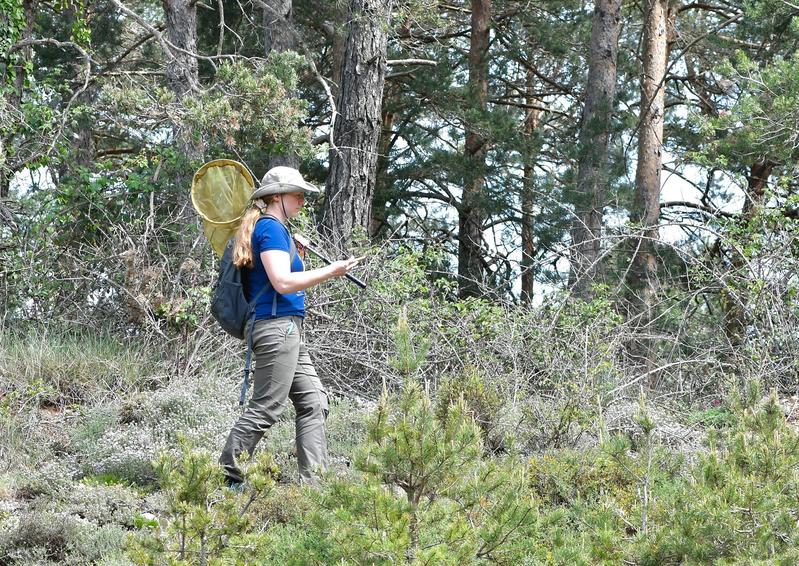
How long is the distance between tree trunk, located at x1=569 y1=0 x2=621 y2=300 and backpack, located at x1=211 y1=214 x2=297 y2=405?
824cm

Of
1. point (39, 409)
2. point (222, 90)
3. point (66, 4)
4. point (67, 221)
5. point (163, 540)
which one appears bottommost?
point (39, 409)

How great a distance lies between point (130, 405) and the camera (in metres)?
7.21

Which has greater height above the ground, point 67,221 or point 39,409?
point 67,221

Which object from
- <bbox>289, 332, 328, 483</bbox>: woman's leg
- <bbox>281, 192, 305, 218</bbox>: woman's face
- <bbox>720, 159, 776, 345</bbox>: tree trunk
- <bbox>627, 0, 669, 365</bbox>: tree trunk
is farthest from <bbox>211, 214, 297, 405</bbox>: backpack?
<bbox>627, 0, 669, 365</bbox>: tree trunk

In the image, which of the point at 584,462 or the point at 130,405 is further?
the point at 130,405

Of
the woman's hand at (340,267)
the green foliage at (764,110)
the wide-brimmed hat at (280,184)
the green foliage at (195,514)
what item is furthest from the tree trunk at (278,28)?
the green foliage at (195,514)

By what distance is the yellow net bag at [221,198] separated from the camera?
533cm

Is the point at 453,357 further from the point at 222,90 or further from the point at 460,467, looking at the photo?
the point at 460,467

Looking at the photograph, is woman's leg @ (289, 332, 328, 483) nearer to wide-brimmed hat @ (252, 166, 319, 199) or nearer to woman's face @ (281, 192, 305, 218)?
woman's face @ (281, 192, 305, 218)

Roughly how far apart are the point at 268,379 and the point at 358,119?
21.6 ft

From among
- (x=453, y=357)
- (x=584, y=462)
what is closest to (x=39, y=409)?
(x=453, y=357)

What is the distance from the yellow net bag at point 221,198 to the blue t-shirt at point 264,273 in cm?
49

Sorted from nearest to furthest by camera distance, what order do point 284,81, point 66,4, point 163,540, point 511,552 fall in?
1. point 163,540
2. point 511,552
3. point 284,81
4. point 66,4

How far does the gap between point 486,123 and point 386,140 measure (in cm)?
342
